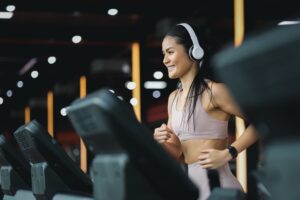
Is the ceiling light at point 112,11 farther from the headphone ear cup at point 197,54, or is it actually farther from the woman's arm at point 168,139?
the woman's arm at point 168,139

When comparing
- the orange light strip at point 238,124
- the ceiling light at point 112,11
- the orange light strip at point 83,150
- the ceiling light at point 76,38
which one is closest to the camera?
the orange light strip at point 238,124

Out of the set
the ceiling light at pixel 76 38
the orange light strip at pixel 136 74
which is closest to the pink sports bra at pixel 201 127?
the orange light strip at pixel 136 74

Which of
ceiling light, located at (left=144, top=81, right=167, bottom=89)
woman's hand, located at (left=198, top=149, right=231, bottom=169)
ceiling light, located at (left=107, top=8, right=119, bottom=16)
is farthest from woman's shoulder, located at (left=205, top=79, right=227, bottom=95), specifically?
ceiling light, located at (left=144, top=81, right=167, bottom=89)

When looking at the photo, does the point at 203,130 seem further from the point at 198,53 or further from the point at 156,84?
the point at 156,84

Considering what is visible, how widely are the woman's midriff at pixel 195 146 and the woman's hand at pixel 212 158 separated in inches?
9.4

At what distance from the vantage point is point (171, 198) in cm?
145

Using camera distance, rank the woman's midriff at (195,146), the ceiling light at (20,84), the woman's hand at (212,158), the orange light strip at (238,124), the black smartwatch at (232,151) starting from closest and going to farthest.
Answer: the woman's hand at (212,158) < the black smartwatch at (232,151) < the woman's midriff at (195,146) < the orange light strip at (238,124) < the ceiling light at (20,84)

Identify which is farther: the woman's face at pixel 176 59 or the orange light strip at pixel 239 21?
the orange light strip at pixel 239 21

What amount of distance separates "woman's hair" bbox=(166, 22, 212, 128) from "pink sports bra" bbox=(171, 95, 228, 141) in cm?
2

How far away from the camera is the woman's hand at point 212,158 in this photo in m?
2.24

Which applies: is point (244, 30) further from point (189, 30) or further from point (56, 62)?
point (56, 62)

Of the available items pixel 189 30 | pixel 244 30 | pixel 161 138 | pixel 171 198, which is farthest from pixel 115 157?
pixel 244 30

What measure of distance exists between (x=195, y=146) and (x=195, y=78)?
0.25 metres

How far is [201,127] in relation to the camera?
2.55m
